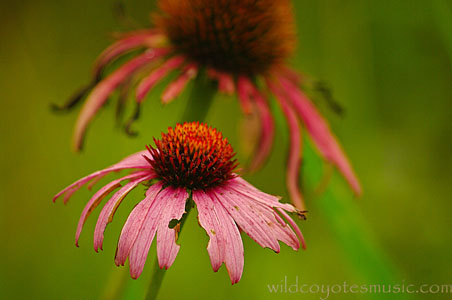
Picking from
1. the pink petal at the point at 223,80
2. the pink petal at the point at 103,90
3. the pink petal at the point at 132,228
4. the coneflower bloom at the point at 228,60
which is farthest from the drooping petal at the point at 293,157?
the pink petal at the point at 132,228

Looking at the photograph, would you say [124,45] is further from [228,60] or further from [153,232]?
[153,232]

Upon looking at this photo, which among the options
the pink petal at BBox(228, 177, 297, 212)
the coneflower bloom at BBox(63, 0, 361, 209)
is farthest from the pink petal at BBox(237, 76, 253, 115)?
the pink petal at BBox(228, 177, 297, 212)

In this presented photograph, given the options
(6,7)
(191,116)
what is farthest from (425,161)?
(6,7)

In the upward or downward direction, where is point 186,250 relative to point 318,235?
downward

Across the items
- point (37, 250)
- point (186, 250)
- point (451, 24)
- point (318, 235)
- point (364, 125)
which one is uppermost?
point (364, 125)

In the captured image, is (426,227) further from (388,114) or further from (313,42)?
(313,42)

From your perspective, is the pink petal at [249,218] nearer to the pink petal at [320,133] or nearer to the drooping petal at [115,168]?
the drooping petal at [115,168]
